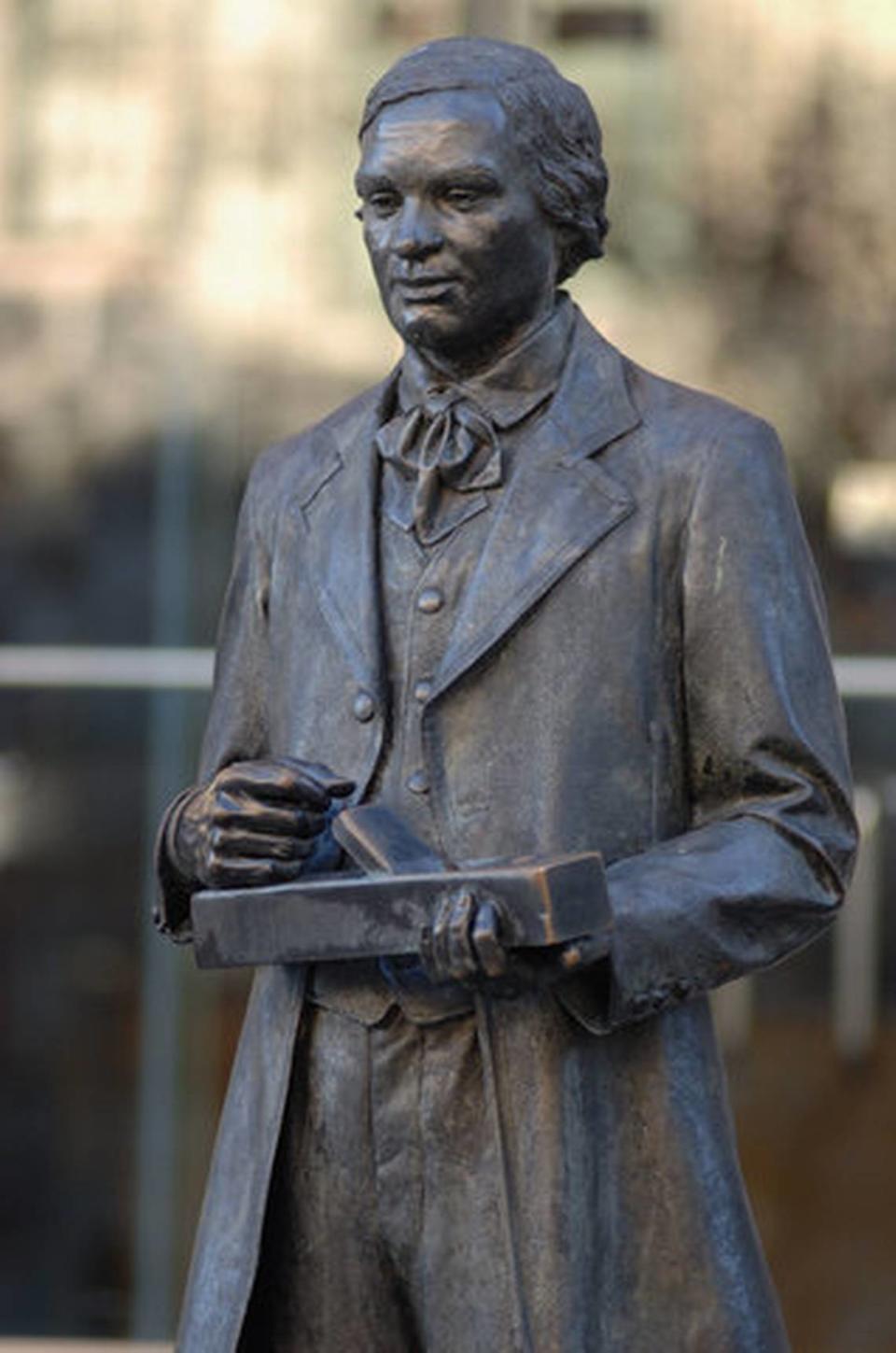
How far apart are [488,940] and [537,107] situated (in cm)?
107

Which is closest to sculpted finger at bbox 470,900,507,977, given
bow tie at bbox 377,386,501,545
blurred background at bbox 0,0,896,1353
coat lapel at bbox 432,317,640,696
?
coat lapel at bbox 432,317,640,696

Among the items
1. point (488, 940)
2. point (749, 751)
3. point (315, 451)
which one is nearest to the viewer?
point (488, 940)

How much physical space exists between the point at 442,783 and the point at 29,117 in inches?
338

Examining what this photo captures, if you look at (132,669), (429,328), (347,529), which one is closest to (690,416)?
(429,328)

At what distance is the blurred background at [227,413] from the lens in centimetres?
1269

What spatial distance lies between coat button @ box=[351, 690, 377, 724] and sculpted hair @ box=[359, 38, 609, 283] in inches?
23.7

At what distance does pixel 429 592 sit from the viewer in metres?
4.90

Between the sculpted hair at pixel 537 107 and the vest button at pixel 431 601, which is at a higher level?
the sculpted hair at pixel 537 107

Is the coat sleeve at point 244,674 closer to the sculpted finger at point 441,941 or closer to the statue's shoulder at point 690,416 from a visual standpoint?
the statue's shoulder at point 690,416

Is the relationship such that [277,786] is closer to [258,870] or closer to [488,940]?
[258,870]

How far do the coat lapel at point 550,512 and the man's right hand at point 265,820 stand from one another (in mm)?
220

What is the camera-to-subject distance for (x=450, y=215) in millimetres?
4836

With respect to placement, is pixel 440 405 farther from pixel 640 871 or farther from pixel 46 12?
pixel 46 12

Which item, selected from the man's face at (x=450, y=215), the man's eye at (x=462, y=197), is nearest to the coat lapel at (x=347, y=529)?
the man's face at (x=450, y=215)
